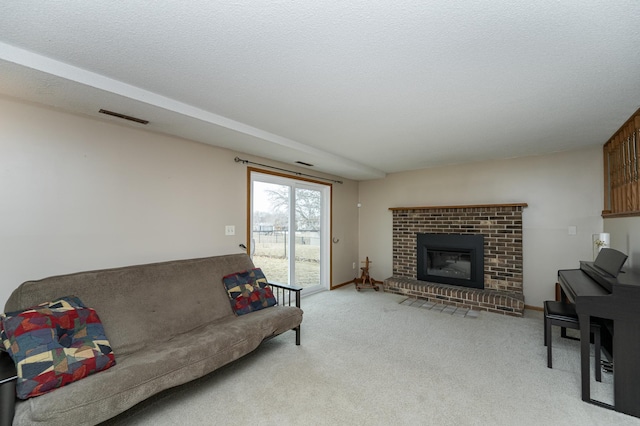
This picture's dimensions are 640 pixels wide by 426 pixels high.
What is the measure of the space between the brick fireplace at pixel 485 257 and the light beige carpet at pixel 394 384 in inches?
29.9

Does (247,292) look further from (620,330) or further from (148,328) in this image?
(620,330)

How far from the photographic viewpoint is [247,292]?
299cm

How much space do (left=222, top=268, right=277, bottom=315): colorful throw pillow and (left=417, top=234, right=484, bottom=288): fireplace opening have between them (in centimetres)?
313

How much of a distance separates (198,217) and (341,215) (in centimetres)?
299

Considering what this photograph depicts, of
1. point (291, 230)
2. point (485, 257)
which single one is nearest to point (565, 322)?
point (485, 257)

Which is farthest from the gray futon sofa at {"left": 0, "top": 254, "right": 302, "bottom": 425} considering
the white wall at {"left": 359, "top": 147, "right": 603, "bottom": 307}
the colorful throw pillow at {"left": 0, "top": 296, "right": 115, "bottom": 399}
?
the white wall at {"left": 359, "top": 147, "right": 603, "bottom": 307}

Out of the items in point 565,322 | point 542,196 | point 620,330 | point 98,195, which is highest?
point 542,196

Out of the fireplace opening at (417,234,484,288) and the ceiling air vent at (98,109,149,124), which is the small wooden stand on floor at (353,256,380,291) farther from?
the ceiling air vent at (98,109,149,124)

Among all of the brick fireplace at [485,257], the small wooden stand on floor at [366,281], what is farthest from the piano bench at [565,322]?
the small wooden stand on floor at [366,281]

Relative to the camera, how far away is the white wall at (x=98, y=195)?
214cm

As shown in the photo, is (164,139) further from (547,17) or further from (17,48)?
(547,17)

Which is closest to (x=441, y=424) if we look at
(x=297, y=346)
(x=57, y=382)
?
(x=297, y=346)

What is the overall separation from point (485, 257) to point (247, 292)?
3.74 meters

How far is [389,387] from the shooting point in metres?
2.24
